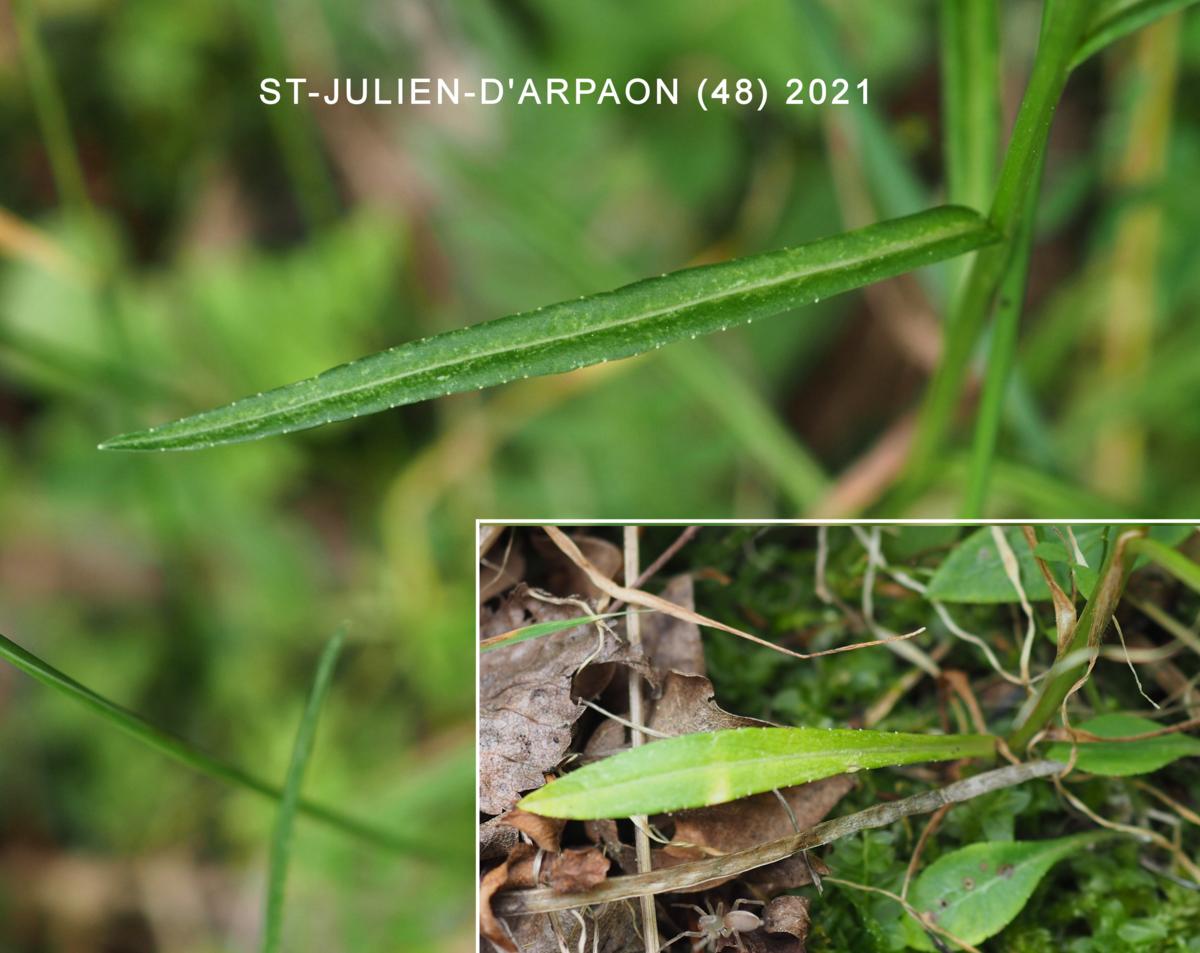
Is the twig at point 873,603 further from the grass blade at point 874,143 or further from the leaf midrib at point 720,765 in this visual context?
the grass blade at point 874,143

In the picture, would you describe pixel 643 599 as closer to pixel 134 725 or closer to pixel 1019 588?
pixel 1019 588

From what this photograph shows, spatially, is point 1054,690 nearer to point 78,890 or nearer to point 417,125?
point 417,125

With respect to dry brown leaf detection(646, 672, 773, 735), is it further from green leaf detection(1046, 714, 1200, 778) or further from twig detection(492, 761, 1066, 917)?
green leaf detection(1046, 714, 1200, 778)

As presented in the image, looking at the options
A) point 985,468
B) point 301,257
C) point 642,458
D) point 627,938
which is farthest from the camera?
point 301,257

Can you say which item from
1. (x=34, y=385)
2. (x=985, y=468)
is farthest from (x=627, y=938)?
(x=34, y=385)

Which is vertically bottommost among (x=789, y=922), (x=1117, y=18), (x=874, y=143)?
(x=789, y=922)

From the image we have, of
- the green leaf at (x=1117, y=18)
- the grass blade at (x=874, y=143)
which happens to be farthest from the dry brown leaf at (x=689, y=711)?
the grass blade at (x=874, y=143)

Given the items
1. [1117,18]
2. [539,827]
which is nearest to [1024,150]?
[1117,18]
